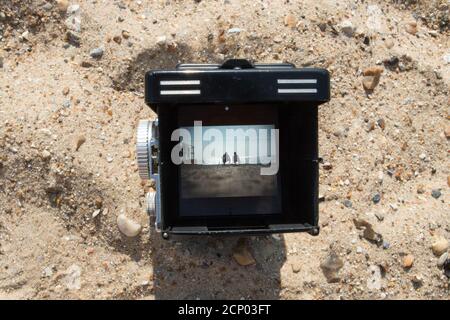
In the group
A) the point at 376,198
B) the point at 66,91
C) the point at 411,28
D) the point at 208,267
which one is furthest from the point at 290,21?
the point at 208,267

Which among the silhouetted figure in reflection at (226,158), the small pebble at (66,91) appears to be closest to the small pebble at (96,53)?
the small pebble at (66,91)

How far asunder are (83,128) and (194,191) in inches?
24.4

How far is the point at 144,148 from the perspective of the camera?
2.09m

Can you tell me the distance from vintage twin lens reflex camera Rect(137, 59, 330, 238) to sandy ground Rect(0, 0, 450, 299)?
26 cm

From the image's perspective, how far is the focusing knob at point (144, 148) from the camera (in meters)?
2.08

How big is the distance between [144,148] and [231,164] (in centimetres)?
34

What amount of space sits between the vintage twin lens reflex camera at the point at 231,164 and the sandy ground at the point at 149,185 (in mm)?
256

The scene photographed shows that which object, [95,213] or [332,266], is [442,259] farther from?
[95,213]

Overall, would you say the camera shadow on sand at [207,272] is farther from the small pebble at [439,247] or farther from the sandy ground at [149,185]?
the small pebble at [439,247]

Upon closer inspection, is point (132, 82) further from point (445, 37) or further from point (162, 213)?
point (445, 37)

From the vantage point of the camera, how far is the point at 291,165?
87.5 inches

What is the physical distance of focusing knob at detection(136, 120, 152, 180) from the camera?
6.84ft

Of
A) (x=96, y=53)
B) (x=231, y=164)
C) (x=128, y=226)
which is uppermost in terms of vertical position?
(x=96, y=53)

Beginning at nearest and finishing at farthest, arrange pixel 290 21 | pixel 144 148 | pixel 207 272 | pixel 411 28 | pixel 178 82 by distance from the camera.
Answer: pixel 178 82 < pixel 144 148 < pixel 207 272 < pixel 290 21 < pixel 411 28
